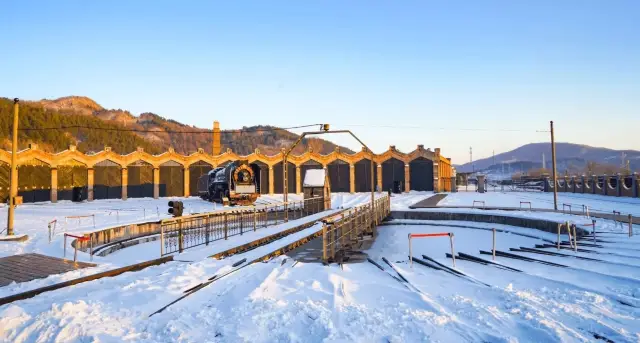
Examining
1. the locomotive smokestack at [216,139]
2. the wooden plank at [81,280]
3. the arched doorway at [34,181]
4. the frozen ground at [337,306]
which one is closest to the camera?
the frozen ground at [337,306]

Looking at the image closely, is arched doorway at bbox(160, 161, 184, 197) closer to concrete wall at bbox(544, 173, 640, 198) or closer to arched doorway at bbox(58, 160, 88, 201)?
arched doorway at bbox(58, 160, 88, 201)

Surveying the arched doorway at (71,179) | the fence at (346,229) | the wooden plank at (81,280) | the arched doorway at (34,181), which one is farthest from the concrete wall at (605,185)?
the arched doorway at (34,181)

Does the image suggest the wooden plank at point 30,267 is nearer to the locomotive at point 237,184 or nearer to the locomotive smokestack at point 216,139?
the locomotive at point 237,184

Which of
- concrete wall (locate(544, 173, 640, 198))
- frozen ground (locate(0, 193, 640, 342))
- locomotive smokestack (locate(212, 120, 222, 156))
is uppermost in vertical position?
locomotive smokestack (locate(212, 120, 222, 156))

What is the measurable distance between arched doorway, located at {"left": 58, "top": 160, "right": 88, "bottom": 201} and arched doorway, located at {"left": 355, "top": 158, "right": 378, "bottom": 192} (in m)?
33.6

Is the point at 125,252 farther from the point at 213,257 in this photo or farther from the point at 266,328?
the point at 266,328

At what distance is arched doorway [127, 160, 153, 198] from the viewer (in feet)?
163

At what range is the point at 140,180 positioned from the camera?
50.3m

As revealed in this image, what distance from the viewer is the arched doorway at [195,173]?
5278 centimetres

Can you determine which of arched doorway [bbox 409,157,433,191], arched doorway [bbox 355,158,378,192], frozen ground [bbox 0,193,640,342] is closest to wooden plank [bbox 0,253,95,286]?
frozen ground [bbox 0,193,640,342]

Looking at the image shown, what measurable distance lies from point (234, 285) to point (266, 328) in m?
2.86

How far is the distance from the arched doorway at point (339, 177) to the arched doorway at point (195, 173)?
1631cm

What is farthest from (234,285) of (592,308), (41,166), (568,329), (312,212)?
(41,166)

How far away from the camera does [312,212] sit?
106ft
